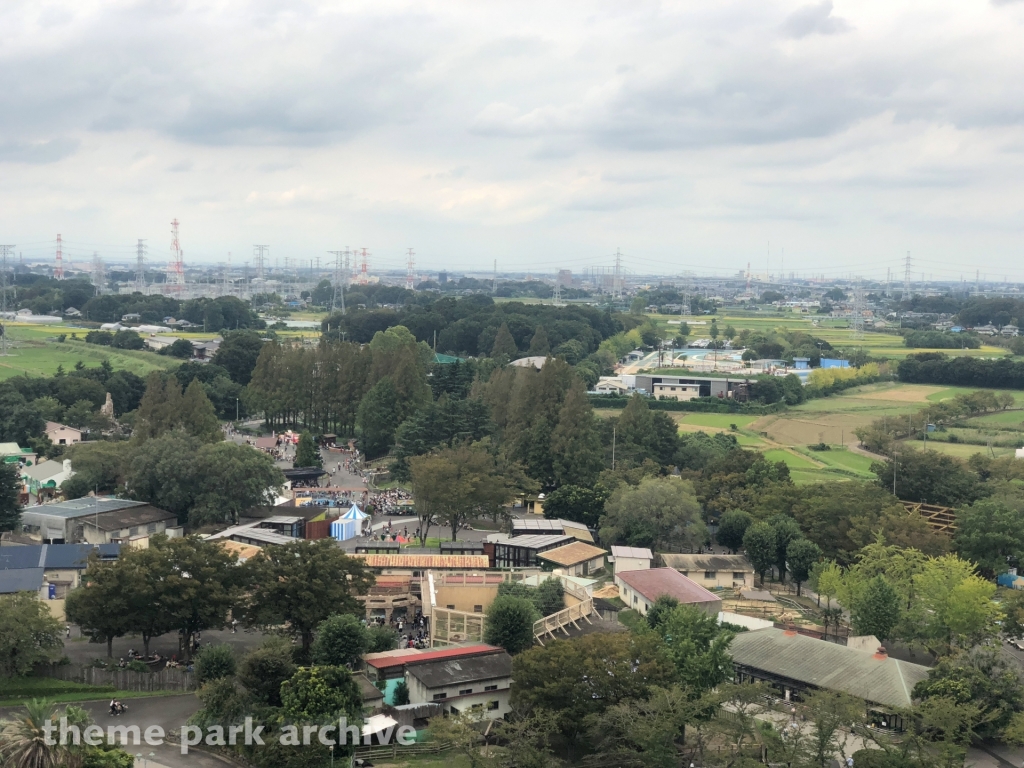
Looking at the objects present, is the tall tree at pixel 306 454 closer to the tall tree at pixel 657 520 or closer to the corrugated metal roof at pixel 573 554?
the tall tree at pixel 657 520

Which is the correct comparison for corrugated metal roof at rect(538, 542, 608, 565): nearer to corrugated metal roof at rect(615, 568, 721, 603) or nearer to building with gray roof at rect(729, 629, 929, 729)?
corrugated metal roof at rect(615, 568, 721, 603)

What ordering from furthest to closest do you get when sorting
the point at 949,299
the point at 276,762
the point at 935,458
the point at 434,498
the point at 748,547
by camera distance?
the point at 949,299, the point at 935,458, the point at 434,498, the point at 748,547, the point at 276,762

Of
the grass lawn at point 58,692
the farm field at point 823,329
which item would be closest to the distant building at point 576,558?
the grass lawn at point 58,692

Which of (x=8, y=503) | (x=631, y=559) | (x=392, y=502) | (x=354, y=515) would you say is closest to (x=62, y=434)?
(x=8, y=503)

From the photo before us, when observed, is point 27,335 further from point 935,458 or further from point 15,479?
point 935,458

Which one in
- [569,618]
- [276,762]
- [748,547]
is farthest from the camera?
[748,547]

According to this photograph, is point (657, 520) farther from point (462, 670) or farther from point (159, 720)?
point (159, 720)

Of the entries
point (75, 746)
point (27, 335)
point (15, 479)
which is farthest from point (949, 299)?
point (75, 746)
